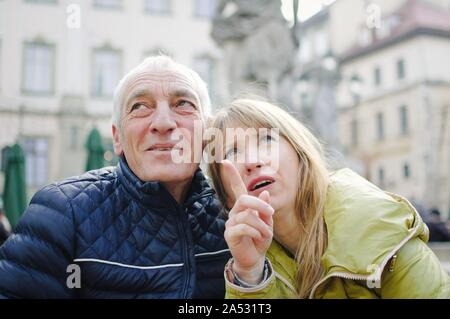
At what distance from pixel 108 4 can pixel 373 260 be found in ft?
69.4

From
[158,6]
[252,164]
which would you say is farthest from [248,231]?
[158,6]

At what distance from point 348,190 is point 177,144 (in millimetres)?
568

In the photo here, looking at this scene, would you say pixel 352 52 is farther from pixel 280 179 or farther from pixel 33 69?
pixel 280 179

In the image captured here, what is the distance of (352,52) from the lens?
31.1 m

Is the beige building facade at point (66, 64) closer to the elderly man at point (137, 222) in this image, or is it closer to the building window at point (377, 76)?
the building window at point (377, 76)

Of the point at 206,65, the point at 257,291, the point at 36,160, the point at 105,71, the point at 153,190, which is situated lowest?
the point at 257,291

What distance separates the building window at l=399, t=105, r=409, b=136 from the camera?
29.7 metres

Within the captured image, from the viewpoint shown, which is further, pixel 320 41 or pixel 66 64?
pixel 320 41

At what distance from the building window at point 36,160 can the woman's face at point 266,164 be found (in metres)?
20.0

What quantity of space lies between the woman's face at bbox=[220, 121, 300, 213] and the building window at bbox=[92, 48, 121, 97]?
66.3ft

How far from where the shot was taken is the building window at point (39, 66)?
20.6 meters

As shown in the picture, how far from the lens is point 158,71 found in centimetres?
182

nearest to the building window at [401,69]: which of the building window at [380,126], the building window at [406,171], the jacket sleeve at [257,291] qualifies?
the building window at [380,126]

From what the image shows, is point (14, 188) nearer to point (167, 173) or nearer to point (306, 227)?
point (167, 173)
